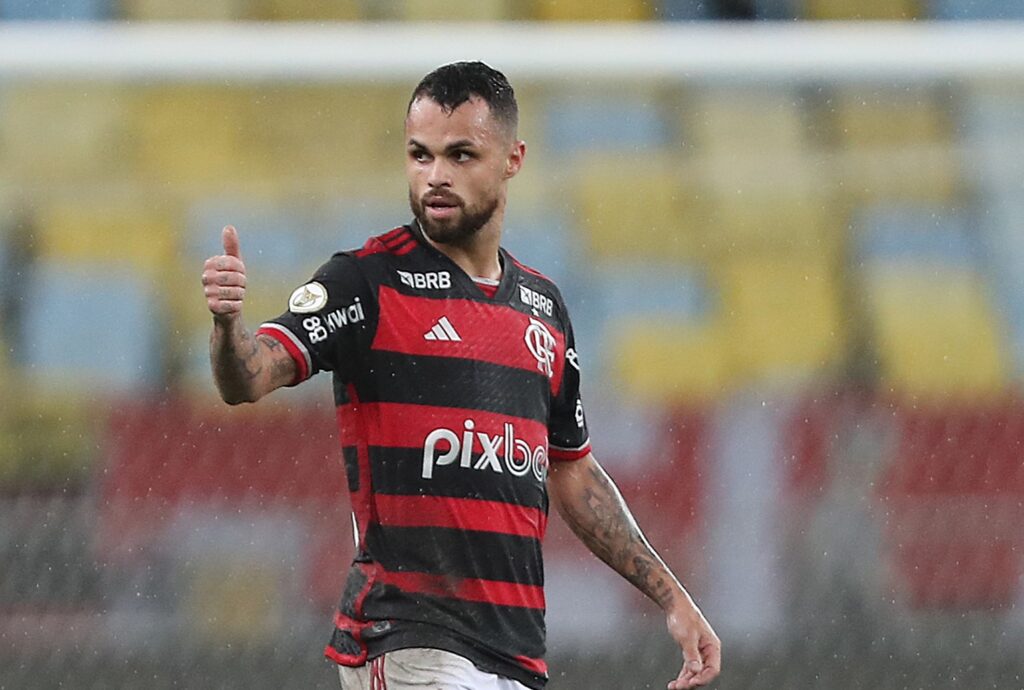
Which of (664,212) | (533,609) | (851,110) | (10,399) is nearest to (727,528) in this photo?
(664,212)

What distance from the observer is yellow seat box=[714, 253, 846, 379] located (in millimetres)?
5773

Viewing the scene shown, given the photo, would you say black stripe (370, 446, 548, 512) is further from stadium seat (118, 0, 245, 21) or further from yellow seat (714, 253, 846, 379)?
yellow seat (714, 253, 846, 379)

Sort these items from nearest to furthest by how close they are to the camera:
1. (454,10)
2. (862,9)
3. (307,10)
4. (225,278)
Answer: (225,278) < (307,10) < (862,9) < (454,10)

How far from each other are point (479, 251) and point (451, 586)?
474 mm

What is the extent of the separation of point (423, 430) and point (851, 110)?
3894 mm

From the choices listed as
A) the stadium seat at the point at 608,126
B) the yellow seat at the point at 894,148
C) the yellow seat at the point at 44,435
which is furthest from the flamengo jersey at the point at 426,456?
the yellow seat at the point at 894,148

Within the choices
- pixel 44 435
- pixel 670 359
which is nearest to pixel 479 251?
pixel 44 435

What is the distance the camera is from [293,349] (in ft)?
6.61

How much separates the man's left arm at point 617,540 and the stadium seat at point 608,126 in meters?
3.04

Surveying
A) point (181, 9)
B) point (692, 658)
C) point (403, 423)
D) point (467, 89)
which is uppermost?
point (181, 9)

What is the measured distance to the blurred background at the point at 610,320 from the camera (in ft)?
14.3

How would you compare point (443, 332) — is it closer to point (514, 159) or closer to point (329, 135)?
point (514, 159)

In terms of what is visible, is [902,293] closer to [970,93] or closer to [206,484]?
[970,93]

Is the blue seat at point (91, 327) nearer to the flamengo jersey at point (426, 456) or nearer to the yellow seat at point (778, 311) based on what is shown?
the yellow seat at point (778, 311)
